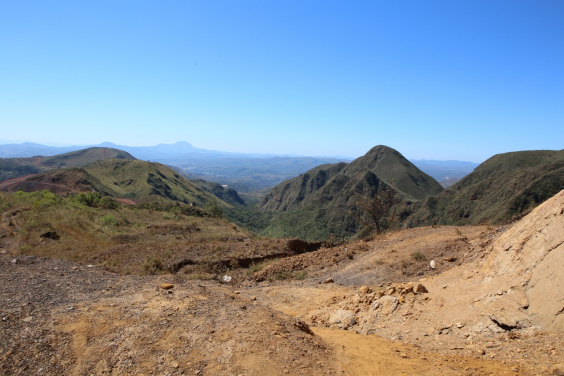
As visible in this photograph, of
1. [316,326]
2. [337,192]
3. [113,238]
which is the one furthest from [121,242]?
[337,192]

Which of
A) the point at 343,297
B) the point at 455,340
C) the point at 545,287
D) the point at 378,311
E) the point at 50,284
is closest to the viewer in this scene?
the point at 545,287

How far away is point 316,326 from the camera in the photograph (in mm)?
7727

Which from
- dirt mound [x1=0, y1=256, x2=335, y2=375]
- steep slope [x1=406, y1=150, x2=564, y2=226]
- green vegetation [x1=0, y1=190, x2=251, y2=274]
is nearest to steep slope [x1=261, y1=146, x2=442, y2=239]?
steep slope [x1=406, y1=150, x2=564, y2=226]

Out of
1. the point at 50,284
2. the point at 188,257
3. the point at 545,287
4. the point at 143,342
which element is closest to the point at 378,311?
the point at 545,287

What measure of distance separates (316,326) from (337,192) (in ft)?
282

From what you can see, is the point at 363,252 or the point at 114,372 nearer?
the point at 114,372

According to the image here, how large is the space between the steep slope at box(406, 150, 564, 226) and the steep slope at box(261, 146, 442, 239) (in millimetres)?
12545

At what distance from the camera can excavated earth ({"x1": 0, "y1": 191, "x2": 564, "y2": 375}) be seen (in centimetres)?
484

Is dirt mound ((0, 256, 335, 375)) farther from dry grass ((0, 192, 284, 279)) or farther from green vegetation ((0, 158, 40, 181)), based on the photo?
green vegetation ((0, 158, 40, 181))

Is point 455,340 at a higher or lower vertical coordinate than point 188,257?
higher

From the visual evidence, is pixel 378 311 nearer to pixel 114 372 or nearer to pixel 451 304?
pixel 451 304

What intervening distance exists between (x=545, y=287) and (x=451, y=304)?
1783 mm

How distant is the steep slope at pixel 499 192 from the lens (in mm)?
46375

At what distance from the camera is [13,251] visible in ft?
50.5
